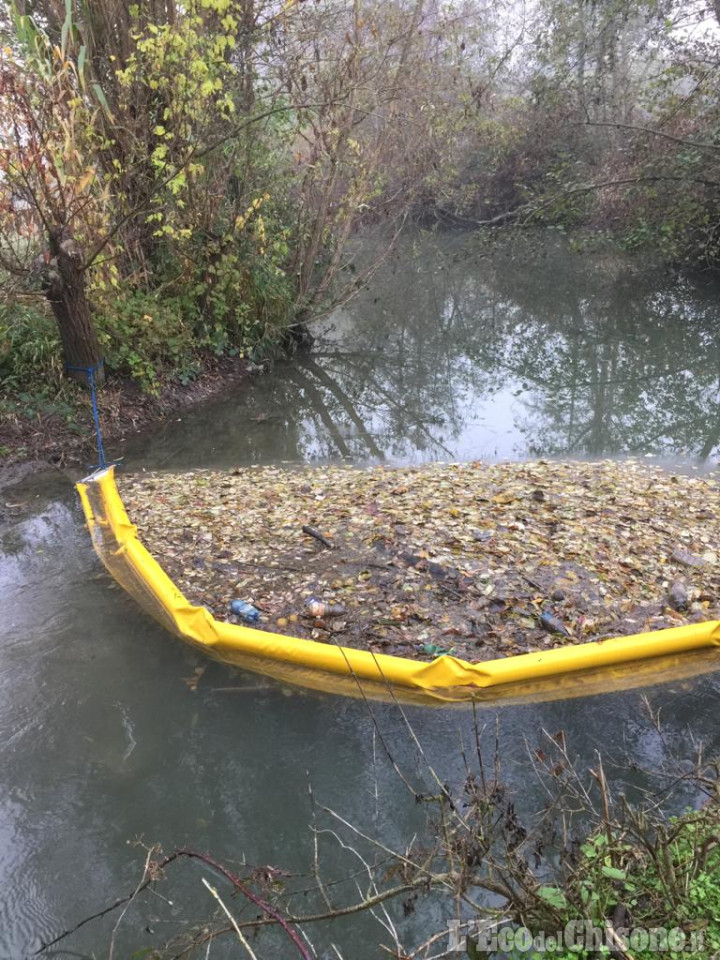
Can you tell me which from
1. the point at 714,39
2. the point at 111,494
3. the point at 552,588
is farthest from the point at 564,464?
A: the point at 714,39

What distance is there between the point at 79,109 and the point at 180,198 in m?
1.83

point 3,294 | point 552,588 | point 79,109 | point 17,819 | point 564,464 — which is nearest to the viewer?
point 17,819

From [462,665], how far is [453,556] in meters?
1.15

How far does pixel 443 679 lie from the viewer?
11.9ft

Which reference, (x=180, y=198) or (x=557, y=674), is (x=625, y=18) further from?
(x=557, y=674)

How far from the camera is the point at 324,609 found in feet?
14.3

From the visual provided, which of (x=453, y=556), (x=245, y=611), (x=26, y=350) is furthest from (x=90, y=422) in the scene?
(x=453, y=556)

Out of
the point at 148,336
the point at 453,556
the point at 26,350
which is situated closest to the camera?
the point at 453,556

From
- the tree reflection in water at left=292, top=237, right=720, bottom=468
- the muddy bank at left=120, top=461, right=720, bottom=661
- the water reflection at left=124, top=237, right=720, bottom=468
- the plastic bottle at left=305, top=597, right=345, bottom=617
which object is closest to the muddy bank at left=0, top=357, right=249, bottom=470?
the water reflection at left=124, top=237, right=720, bottom=468

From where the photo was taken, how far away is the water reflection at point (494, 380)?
27.7 feet

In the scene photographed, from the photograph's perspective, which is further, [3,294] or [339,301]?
[339,301]

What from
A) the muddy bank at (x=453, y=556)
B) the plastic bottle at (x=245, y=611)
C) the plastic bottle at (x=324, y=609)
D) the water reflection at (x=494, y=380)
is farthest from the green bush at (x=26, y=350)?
the plastic bottle at (x=324, y=609)

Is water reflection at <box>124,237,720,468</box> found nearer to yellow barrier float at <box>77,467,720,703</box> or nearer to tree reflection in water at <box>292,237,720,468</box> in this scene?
tree reflection in water at <box>292,237,720,468</box>

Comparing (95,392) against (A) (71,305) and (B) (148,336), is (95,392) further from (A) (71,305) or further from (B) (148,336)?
(B) (148,336)
